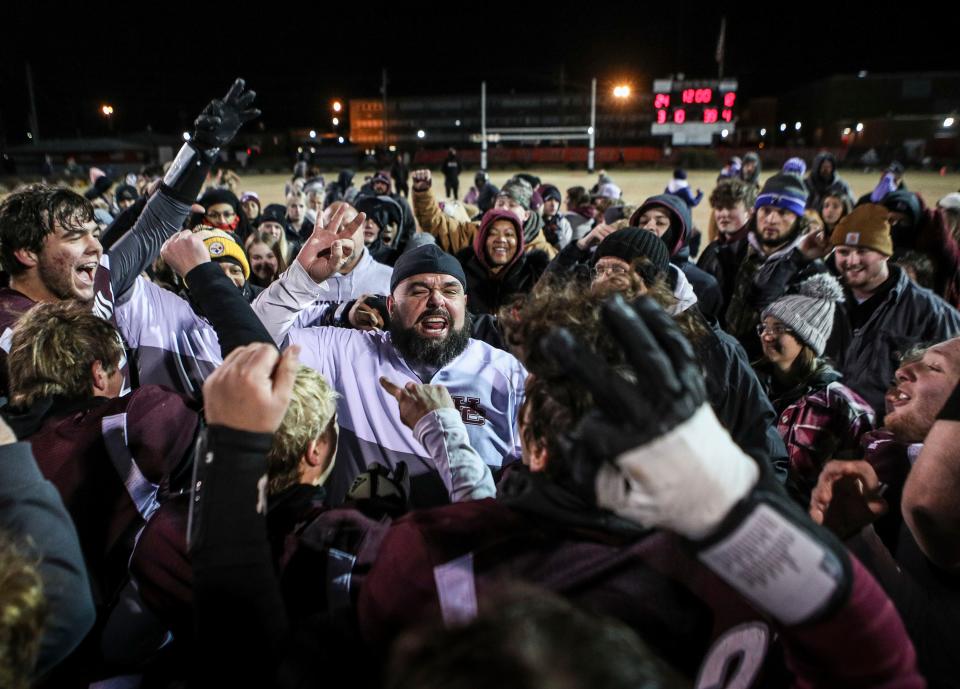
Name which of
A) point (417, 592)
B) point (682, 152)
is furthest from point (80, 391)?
point (682, 152)

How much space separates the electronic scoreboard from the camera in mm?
27812

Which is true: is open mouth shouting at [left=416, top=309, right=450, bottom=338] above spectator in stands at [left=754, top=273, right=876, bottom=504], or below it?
above

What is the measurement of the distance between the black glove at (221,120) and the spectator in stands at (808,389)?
3.25m

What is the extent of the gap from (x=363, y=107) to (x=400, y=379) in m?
71.4

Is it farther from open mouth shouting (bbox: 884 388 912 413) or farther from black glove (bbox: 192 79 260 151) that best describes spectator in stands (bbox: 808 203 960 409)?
black glove (bbox: 192 79 260 151)

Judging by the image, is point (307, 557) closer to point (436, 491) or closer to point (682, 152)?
point (436, 491)

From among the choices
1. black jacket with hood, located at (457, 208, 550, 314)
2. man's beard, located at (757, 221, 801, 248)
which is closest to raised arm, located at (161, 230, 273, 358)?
black jacket with hood, located at (457, 208, 550, 314)

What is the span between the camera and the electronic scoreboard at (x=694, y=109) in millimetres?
27812

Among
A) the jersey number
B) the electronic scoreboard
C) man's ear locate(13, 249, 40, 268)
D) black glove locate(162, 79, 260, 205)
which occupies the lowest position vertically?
the jersey number

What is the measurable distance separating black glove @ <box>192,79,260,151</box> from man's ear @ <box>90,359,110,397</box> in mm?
1878

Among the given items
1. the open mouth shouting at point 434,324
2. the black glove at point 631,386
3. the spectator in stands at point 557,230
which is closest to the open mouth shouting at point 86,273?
the open mouth shouting at point 434,324

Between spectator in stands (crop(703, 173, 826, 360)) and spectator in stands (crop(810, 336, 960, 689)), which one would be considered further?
spectator in stands (crop(703, 173, 826, 360))

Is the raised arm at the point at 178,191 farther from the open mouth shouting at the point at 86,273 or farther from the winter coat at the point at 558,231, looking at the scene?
the winter coat at the point at 558,231

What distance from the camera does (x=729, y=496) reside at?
0.87 meters
